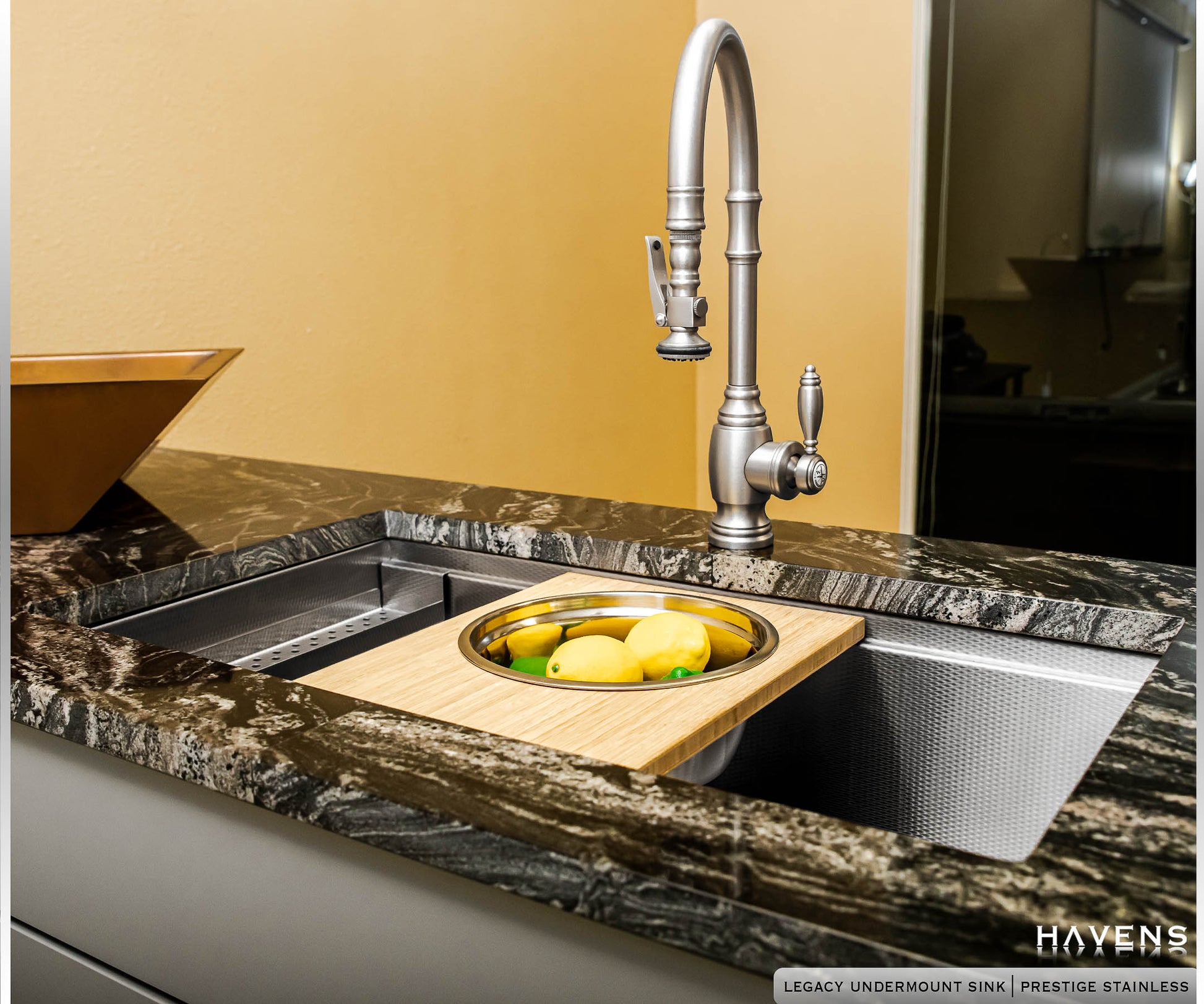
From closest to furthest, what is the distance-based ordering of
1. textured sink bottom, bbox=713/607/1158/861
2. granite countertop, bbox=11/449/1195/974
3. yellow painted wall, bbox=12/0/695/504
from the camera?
granite countertop, bbox=11/449/1195/974 < textured sink bottom, bbox=713/607/1158/861 < yellow painted wall, bbox=12/0/695/504

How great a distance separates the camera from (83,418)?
1156 millimetres

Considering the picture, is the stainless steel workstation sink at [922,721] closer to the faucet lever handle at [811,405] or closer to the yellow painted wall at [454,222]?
the faucet lever handle at [811,405]

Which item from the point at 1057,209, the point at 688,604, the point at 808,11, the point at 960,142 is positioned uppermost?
the point at 808,11

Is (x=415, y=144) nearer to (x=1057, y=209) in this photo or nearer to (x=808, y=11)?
(x=808, y=11)

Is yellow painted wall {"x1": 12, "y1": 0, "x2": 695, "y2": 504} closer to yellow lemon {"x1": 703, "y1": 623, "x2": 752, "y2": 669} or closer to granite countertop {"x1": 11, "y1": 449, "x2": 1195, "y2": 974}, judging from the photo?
A: granite countertop {"x1": 11, "y1": 449, "x2": 1195, "y2": 974}

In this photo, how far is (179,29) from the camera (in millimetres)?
1866

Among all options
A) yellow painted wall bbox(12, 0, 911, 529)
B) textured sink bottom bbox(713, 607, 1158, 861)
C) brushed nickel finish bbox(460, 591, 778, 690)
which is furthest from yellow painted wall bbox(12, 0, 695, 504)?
textured sink bottom bbox(713, 607, 1158, 861)

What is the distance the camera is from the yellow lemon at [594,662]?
876mm

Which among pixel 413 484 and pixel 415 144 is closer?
pixel 413 484

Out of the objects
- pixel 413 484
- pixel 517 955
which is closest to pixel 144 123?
pixel 413 484

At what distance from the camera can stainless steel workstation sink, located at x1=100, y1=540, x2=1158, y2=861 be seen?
841 millimetres

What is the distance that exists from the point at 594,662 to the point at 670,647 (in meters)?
0.08

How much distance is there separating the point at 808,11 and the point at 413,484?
2.36 m

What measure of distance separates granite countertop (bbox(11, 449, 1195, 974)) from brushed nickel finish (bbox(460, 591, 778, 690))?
0.16 ft
